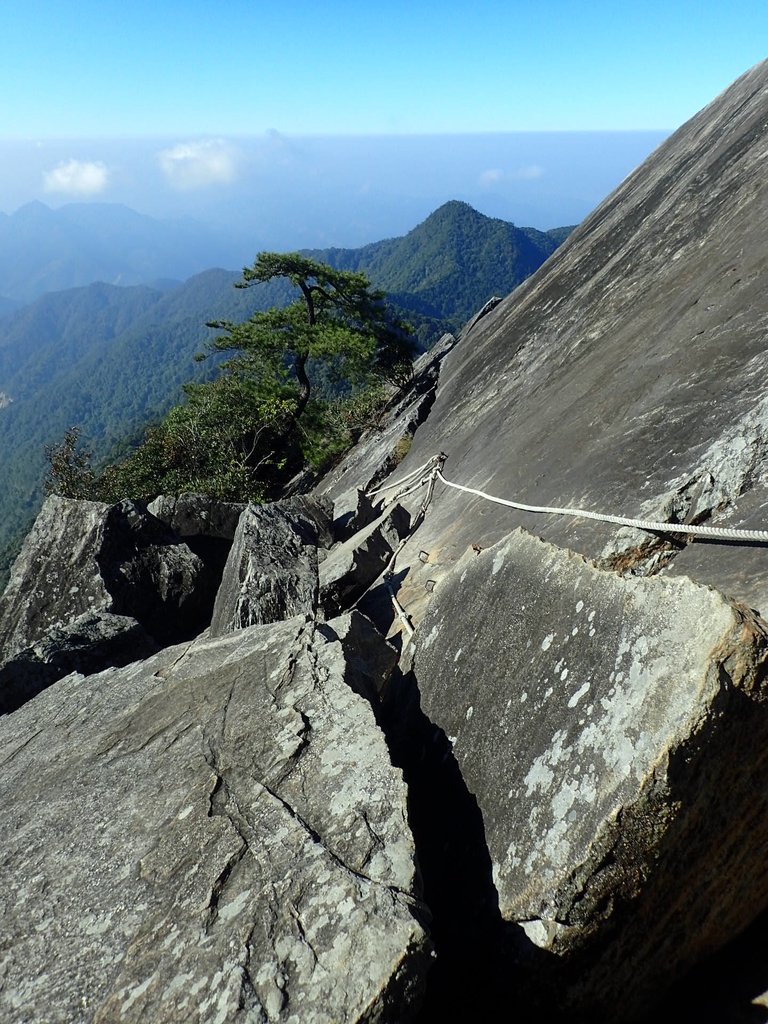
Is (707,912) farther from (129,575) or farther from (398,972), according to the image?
(129,575)

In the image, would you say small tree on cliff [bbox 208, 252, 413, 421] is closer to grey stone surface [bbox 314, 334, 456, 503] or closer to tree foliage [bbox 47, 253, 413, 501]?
tree foliage [bbox 47, 253, 413, 501]

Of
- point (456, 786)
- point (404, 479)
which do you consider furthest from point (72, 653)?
point (404, 479)

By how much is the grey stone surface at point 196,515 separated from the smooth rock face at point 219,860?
29.0 ft

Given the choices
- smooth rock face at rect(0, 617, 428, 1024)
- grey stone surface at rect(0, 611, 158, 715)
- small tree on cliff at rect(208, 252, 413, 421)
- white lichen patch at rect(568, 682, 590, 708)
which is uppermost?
small tree on cliff at rect(208, 252, 413, 421)

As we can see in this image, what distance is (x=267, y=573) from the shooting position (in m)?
8.98

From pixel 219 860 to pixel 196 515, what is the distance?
11.4m

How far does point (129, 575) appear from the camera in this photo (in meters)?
11.4

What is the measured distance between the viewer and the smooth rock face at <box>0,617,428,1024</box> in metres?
3.01

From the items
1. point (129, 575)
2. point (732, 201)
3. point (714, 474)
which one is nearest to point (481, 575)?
point (714, 474)

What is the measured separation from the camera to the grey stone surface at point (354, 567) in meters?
9.66

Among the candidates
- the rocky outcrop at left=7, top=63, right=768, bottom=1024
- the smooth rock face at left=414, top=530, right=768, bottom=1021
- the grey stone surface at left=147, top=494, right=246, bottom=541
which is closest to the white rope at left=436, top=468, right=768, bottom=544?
the rocky outcrop at left=7, top=63, right=768, bottom=1024

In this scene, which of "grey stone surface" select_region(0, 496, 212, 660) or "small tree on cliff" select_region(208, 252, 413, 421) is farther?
"small tree on cliff" select_region(208, 252, 413, 421)

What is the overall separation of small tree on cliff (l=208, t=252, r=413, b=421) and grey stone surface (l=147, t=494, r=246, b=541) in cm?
1903

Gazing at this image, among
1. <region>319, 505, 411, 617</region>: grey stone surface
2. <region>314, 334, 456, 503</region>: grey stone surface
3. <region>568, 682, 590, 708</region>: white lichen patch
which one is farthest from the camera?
<region>314, 334, 456, 503</region>: grey stone surface
